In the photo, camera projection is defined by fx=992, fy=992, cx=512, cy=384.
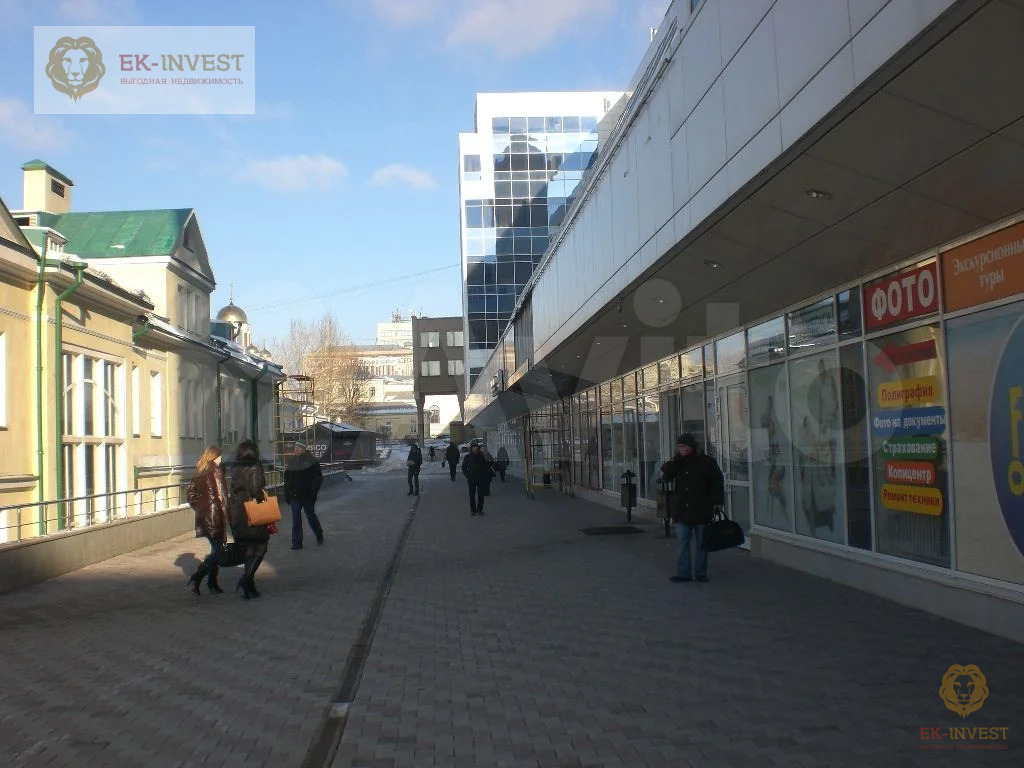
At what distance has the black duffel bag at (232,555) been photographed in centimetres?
1038

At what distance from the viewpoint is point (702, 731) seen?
17.3 feet

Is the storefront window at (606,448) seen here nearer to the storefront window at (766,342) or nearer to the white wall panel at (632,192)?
the storefront window at (766,342)

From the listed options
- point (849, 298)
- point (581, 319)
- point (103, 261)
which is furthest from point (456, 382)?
point (849, 298)

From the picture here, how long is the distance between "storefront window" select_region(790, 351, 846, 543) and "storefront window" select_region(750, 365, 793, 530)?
0.87 feet

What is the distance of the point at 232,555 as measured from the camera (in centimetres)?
1041

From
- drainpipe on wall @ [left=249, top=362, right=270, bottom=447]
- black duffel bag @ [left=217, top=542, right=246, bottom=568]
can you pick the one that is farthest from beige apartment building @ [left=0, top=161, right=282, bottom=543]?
black duffel bag @ [left=217, top=542, right=246, bottom=568]

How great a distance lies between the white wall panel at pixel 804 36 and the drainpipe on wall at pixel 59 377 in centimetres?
1318

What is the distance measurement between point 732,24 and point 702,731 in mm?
5700

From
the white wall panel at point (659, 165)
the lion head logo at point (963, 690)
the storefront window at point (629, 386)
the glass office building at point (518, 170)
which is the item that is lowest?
the lion head logo at point (963, 690)

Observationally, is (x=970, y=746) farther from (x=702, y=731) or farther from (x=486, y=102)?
(x=486, y=102)

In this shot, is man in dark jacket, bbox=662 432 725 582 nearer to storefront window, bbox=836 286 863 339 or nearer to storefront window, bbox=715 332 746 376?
storefront window, bbox=836 286 863 339

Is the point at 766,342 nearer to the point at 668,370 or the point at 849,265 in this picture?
the point at 849,265

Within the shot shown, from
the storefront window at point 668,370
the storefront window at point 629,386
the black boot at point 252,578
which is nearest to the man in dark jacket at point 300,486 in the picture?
the black boot at point 252,578

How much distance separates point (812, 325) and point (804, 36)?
16.7 feet
